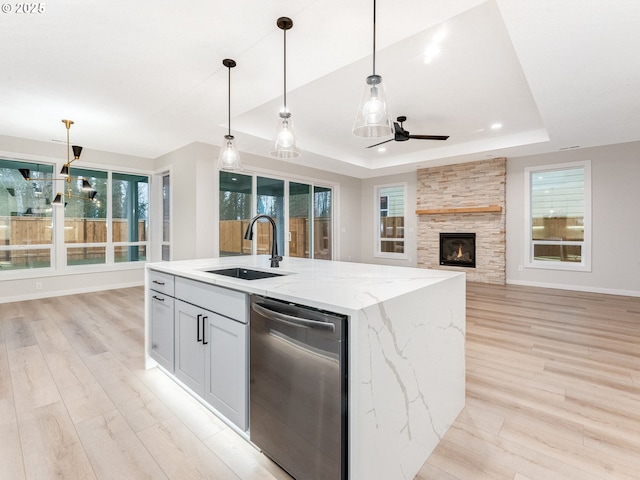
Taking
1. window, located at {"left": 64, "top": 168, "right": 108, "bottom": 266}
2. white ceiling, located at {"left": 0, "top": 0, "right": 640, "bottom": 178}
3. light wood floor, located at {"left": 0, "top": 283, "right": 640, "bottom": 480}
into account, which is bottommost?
light wood floor, located at {"left": 0, "top": 283, "right": 640, "bottom": 480}

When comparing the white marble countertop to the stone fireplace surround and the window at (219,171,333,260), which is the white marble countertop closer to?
the window at (219,171,333,260)

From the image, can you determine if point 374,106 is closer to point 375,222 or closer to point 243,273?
point 243,273

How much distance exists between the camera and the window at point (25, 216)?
4891 millimetres

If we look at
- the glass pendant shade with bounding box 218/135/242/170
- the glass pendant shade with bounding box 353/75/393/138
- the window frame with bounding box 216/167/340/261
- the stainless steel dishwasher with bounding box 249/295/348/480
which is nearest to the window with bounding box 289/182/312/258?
the window frame with bounding box 216/167/340/261

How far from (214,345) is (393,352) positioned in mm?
1043

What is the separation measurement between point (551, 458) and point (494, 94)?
382cm

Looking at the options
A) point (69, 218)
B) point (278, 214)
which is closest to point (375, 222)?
point (278, 214)

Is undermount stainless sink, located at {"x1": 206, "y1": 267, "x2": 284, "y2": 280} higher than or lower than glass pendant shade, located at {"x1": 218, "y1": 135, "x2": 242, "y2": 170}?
lower

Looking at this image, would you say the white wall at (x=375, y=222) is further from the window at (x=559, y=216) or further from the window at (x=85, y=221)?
the window at (x=85, y=221)

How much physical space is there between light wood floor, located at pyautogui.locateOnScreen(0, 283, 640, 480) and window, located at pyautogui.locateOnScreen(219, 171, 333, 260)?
2.68 m

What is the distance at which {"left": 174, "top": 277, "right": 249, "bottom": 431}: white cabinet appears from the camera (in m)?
1.60

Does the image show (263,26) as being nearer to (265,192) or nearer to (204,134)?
(204,134)

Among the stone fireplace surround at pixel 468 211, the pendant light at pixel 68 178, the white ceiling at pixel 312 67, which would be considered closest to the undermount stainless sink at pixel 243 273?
the white ceiling at pixel 312 67

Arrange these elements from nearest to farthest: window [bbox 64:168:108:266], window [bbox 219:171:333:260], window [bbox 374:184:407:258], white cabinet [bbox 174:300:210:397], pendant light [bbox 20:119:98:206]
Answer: white cabinet [bbox 174:300:210:397] → pendant light [bbox 20:119:98:206] → window [bbox 64:168:108:266] → window [bbox 219:171:333:260] → window [bbox 374:184:407:258]
